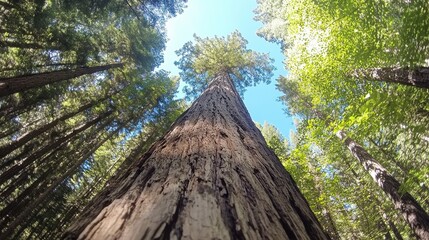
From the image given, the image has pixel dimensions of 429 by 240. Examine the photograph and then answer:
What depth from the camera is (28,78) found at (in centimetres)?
868

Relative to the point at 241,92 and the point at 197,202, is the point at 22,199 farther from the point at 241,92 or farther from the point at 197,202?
the point at 197,202

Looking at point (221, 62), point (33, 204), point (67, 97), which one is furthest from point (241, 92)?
point (33, 204)

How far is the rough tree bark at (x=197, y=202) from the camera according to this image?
95cm

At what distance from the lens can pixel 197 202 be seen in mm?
1100

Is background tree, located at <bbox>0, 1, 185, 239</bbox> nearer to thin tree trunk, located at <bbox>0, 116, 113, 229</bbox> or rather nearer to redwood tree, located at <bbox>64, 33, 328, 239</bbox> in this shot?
thin tree trunk, located at <bbox>0, 116, 113, 229</bbox>

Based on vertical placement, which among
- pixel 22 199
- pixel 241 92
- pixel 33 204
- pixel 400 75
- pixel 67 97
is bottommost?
pixel 400 75

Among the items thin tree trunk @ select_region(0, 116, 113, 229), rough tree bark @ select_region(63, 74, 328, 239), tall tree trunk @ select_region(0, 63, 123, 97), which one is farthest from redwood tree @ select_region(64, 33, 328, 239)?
thin tree trunk @ select_region(0, 116, 113, 229)

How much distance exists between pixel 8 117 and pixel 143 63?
320 inches

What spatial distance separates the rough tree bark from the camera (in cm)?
95

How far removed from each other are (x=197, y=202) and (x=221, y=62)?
16935 millimetres

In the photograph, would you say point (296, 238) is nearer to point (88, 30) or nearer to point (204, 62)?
point (204, 62)

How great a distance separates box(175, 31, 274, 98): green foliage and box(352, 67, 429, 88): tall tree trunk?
1016 centimetres

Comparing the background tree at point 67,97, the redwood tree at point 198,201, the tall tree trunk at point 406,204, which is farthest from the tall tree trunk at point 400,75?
the background tree at point 67,97

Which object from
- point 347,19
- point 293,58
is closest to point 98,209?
point 347,19
